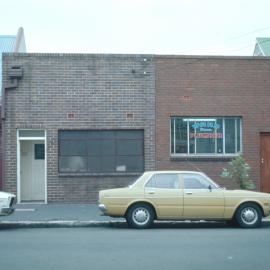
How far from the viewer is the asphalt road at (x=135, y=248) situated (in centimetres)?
952

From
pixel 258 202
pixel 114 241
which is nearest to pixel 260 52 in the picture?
pixel 258 202

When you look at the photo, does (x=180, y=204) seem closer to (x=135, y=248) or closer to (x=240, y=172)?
(x=135, y=248)

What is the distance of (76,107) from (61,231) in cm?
668

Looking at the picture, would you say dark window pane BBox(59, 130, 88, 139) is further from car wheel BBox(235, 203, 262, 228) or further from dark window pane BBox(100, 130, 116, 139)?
car wheel BBox(235, 203, 262, 228)

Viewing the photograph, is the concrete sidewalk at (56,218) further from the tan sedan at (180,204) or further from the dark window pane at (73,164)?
the dark window pane at (73,164)

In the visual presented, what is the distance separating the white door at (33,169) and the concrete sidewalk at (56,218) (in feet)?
4.45

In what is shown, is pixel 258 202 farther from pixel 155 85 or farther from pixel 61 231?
pixel 155 85

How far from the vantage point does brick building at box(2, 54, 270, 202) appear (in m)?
20.2

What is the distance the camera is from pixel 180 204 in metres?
14.6

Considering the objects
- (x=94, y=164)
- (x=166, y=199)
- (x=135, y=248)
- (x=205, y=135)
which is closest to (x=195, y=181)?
(x=166, y=199)

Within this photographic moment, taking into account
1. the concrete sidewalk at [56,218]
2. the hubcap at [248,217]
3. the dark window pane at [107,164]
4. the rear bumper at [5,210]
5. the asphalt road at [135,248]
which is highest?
the dark window pane at [107,164]

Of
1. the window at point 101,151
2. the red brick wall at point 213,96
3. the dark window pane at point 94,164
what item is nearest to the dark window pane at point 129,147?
the window at point 101,151

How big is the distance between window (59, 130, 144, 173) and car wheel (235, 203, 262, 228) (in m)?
6.28

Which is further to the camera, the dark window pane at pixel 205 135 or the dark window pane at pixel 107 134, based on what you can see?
the dark window pane at pixel 205 135
